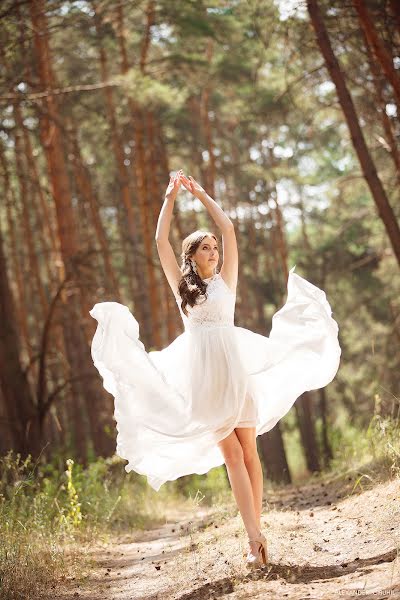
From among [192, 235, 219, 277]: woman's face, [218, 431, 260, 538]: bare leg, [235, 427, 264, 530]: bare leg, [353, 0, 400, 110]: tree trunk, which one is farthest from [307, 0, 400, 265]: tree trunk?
[218, 431, 260, 538]: bare leg

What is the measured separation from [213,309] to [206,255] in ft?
1.32

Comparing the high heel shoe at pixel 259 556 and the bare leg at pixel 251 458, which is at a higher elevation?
the bare leg at pixel 251 458

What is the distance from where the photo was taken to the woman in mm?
5328

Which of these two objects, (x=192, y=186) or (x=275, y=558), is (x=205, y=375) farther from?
(x=192, y=186)

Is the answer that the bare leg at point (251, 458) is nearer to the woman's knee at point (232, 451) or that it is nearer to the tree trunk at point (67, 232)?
the woman's knee at point (232, 451)

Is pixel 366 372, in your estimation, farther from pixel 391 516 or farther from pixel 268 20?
pixel 391 516

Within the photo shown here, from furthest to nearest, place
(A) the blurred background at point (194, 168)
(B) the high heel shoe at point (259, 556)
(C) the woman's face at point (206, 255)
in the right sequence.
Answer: (A) the blurred background at point (194, 168)
(C) the woman's face at point (206, 255)
(B) the high heel shoe at point (259, 556)

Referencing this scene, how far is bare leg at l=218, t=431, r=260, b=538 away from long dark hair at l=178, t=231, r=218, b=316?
970mm

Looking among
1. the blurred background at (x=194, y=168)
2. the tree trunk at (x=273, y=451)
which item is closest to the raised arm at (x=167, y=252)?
the blurred background at (x=194, y=168)

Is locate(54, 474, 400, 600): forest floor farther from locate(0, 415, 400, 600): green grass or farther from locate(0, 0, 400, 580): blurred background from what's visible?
locate(0, 0, 400, 580): blurred background

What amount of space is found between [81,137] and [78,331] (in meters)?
8.62

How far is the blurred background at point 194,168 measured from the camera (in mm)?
9977

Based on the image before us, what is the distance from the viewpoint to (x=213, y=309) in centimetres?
546

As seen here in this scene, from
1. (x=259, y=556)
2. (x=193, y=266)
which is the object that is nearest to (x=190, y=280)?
(x=193, y=266)
